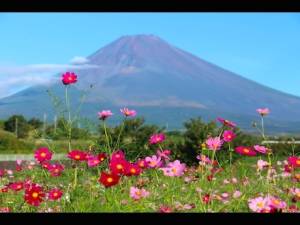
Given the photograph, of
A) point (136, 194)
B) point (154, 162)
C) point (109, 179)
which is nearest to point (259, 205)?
point (136, 194)

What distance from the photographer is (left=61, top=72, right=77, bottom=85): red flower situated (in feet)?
14.5

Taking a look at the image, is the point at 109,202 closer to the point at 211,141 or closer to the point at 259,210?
the point at 211,141

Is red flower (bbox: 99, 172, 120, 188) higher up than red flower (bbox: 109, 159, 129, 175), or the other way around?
red flower (bbox: 109, 159, 129, 175)

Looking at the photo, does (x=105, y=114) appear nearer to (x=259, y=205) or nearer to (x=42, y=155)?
(x=42, y=155)

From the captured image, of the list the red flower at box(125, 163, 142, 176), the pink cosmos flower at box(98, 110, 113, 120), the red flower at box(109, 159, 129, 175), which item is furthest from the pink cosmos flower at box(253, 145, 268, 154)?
the pink cosmos flower at box(98, 110, 113, 120)

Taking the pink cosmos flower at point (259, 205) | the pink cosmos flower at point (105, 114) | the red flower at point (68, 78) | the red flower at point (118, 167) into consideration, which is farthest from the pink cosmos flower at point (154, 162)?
the pink cosmos flower at point (259, 205)

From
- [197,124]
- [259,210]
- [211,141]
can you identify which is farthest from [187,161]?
[259,210]

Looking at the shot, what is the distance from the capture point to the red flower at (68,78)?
4.43 m

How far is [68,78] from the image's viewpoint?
4488 mm

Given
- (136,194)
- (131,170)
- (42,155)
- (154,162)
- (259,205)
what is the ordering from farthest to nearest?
(42,155) < (154,162) < (131,170) < (136,194) < (259,205)

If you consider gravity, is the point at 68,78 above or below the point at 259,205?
above

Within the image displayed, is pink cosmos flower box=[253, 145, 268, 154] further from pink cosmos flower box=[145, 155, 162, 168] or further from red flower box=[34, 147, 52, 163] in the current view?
red flower box=[34, 147, 52, 163]
